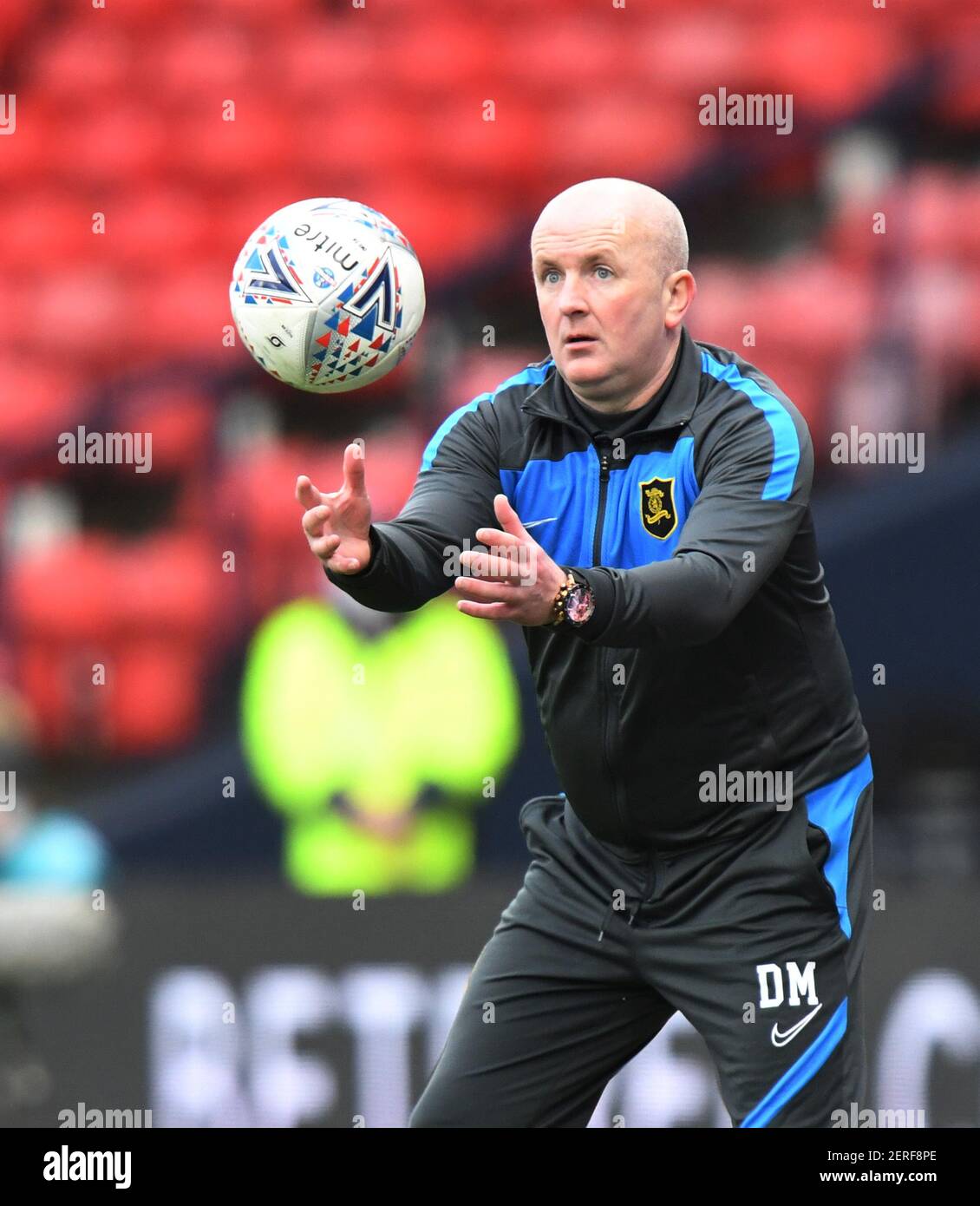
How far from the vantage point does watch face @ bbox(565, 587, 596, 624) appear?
124 inches

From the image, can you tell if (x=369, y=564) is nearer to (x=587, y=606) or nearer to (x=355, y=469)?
(x=355, y=469)

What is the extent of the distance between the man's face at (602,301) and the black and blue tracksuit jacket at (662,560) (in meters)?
0.11

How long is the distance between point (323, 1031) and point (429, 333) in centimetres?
294

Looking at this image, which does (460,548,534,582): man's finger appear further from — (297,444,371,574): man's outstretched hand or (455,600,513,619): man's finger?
(297,444,371,574): man's outstretched hand

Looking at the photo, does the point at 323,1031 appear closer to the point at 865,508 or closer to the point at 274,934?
the point at 274,934

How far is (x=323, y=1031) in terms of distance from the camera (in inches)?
239

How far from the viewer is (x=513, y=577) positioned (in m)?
3.09

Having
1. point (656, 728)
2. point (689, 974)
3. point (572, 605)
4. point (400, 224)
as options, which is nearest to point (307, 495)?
point (572, 605)

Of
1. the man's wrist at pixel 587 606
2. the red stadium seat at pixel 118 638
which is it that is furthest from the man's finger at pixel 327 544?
the red stadium seat at pixel 118 638

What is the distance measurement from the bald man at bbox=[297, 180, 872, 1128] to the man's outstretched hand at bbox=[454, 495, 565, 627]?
36cm

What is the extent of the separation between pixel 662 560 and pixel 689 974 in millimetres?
785

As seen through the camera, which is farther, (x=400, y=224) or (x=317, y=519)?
(x=400, y=224)

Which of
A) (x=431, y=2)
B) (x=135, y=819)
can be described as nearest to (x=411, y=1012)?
(x=135, y=819)

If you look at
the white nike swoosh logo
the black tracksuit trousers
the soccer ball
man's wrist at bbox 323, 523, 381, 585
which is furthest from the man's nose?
the white nike swoosh logo
